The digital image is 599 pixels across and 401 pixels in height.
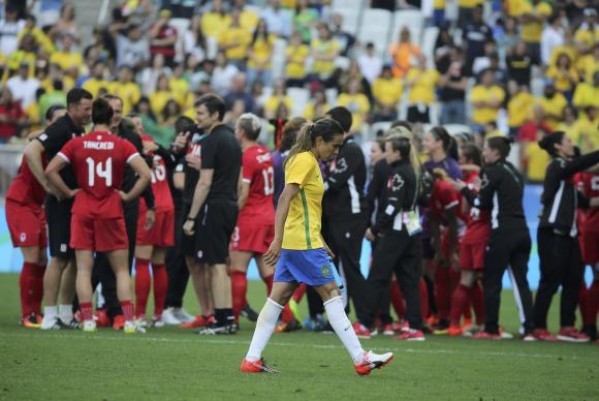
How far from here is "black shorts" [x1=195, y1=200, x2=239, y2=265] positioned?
1373cm

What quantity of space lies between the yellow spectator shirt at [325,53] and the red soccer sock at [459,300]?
14.0 metres

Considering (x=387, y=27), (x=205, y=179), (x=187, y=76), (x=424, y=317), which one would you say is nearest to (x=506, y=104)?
(x=387, y=27)

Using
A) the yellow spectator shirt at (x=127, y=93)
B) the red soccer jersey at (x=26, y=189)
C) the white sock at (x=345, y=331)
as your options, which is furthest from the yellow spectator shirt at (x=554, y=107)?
the white sock at (x=345, y=331)

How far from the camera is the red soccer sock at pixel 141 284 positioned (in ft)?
48.7

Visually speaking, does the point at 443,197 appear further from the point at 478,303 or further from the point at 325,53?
the point at 325,53

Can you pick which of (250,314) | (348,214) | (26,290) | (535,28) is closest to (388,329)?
(348,214)

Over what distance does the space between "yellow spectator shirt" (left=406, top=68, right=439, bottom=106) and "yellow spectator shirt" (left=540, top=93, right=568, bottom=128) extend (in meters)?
2.28

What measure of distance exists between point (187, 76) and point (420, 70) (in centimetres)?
491

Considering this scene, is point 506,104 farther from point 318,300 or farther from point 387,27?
point 318,300

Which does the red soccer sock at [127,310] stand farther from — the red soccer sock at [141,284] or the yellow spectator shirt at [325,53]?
the yellow spectator shirt at [325,53]

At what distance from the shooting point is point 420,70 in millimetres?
27703

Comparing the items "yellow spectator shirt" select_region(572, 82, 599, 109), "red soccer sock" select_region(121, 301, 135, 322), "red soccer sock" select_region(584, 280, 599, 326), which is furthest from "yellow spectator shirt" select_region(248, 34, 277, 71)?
"red soccer sock" select_region(121, 301, 135, 322)

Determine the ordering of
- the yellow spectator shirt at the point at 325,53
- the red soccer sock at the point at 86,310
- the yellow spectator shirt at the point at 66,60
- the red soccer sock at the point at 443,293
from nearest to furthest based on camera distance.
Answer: the red soccer sock at the point at 86,310 < the red soccer sock at the point at 443,293 < the yellow spectator shirt at the point at 66,60 < the yellow spectator shirt at the point at 325,53

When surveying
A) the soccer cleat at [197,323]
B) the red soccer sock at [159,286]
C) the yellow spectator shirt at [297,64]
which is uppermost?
the yellow spectator shirt at [297,64]
